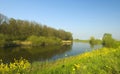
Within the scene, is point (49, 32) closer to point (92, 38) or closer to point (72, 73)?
point (92, 38)

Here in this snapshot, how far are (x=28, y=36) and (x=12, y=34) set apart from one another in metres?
7.42

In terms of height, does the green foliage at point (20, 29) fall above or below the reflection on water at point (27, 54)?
above

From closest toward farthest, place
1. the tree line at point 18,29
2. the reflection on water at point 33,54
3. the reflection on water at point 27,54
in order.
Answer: the reflection on water at point 27,54 → the reflection on water at point 33,54 → the tree line at point 18,29

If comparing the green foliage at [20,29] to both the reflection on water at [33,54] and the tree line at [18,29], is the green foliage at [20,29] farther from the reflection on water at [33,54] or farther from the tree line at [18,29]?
the reflection on water at [33,54]

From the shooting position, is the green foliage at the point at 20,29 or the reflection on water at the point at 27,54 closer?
the reflection on water at the point at 27,54

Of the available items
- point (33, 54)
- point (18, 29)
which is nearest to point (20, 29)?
point (18, 29)

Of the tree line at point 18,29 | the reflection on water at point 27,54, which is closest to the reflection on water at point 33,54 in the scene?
the reflection on water at point 27,54

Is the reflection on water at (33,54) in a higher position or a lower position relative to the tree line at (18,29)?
lower

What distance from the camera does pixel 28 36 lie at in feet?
243

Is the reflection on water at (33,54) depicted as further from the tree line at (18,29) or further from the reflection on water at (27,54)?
the tree line at (18,29)

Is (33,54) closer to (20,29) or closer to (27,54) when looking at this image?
(27,54)

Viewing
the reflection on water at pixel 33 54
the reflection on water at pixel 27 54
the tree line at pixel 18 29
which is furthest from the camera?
the tree line at pixel 18 29

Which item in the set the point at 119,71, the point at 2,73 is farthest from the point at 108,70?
the point at 2,73

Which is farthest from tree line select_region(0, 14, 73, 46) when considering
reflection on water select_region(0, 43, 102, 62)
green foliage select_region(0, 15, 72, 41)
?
reflection on water select_region(0, 43, 102, 62)
